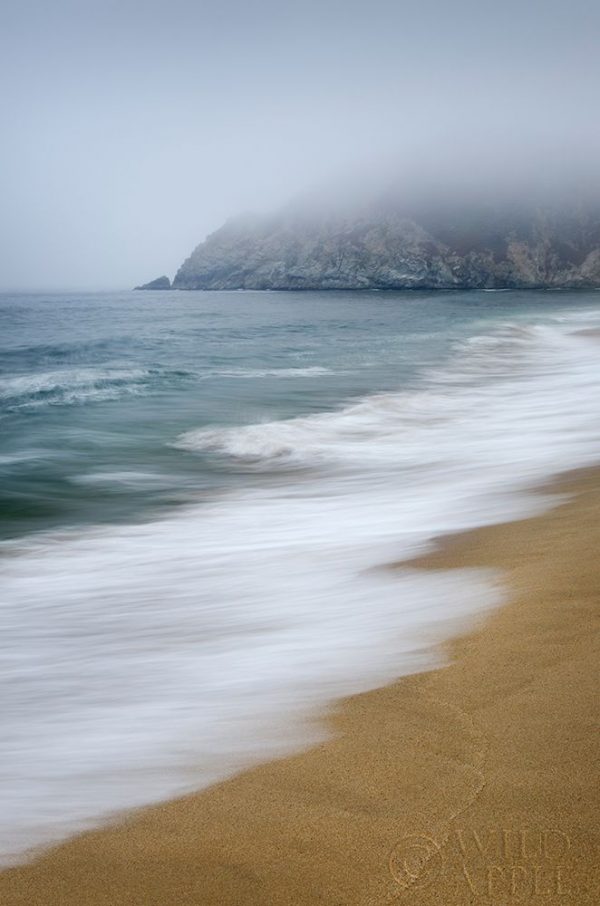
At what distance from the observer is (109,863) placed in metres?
1.66

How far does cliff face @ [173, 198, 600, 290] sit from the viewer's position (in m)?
69.6

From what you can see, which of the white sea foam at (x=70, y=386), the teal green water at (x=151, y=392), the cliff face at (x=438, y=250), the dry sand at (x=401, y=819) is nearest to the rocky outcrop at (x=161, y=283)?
the cliff face at (x=438, y=250)

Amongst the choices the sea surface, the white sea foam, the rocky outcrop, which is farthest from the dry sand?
the rocky outcrop

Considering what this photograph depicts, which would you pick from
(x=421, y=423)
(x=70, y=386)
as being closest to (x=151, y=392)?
(x=70, y=386)

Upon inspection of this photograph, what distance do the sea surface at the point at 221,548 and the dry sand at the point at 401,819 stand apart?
153mm

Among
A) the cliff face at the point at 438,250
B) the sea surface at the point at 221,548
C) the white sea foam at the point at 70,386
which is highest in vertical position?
the cliff face at the point at 438,250

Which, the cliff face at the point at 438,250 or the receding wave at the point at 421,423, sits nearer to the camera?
the receding wave at the point at 421,423

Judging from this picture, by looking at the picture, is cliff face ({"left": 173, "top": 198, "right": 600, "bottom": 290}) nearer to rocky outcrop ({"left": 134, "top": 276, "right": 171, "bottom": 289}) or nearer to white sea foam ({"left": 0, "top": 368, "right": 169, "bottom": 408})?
rocky outcrop ({"left": 134, "top": 276, "right": 171, "bottom": 289})

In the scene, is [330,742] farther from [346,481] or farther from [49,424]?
[49,424]

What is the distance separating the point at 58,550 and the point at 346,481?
2856 millimetres

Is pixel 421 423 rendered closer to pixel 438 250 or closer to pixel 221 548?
pixel 221 548

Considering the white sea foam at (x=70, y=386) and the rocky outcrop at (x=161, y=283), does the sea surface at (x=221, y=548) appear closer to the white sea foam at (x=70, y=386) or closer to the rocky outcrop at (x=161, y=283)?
the white sea foam at (x=70, y=386)

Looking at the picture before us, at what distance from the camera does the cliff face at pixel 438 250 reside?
2741 inches

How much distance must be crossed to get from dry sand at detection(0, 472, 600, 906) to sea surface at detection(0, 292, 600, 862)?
0.50ft
